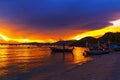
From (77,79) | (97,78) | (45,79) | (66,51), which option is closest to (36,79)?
(45,79)

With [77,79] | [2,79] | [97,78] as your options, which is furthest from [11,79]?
[97,78]

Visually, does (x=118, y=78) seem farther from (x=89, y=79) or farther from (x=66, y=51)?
(x=66, y=51)

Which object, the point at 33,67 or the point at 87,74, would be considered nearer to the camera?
the point at 87,74

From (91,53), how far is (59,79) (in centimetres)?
7181

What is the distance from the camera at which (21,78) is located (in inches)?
1275

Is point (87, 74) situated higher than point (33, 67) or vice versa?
point (33, 67)

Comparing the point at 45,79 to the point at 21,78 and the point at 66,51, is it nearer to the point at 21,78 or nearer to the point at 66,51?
the point at 21,78

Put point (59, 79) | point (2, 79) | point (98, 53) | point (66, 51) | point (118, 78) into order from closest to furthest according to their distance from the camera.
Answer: point (118, 78)
point (59, 79)
point (2, 79)
point (98, 53)
point (66, 51)

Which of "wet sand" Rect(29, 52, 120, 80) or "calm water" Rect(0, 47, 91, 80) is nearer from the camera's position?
"wet sand" Rect(29, 52, 120, 80)

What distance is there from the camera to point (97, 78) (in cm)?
2656

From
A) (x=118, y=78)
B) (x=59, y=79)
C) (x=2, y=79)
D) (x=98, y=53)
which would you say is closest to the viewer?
(x=118, y=78)

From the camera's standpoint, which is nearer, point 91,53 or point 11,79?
point 11,79

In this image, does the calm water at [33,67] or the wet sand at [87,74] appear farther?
the calm water at [33,67]

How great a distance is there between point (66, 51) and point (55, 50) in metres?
8.05
